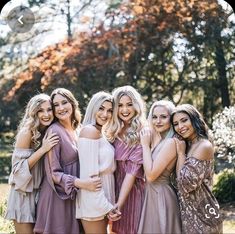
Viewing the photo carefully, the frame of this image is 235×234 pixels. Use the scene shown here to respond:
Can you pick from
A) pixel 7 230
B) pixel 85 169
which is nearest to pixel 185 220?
pixel 85 169

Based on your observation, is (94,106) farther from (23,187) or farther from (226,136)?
(226,136)

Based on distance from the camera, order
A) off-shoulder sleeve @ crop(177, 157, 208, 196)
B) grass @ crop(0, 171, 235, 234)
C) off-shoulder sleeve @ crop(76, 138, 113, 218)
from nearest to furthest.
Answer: off-shoulder sleeve @ crop(177, 157, 208, 196) < off-shoulder sleeve @ crop(76, 138, 113, 218) < grass @ crop(0, 171, 235, 234)

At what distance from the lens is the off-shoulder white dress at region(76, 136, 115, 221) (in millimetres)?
4293

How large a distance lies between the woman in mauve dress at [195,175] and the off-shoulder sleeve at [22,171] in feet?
4.37

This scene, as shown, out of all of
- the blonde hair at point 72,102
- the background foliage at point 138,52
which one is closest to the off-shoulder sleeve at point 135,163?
the blonde hair at point 72,102

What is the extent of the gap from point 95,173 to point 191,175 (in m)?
0.83

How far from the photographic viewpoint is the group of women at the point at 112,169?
13.7 ft

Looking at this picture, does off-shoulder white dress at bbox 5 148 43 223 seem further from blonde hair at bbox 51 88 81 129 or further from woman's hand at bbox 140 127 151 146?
woman's hand at bbox 140 127 151 146

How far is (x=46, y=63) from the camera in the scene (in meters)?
11.3

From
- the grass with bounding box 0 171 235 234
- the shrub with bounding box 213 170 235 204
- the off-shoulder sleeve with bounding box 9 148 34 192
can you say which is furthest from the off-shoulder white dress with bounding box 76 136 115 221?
the shrub with bounding box 213 170 235 204

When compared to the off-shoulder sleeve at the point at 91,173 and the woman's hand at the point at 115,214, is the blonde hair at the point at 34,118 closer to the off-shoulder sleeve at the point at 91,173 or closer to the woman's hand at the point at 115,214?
the off-shoulder sleeve at the point at 91,173

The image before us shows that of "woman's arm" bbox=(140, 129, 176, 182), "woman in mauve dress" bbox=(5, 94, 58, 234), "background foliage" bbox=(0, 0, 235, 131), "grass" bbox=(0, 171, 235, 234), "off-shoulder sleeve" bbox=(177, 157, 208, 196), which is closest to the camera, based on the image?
"off-shoulder sleeve" bbox=(177, 157, 208, 196)

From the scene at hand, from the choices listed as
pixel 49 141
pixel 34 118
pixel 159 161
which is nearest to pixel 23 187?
pixel 49 141

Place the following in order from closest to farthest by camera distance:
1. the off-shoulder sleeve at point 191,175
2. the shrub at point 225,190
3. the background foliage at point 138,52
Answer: the off-shoulder sleeve at point 191,175 < the shrub at point 225,190 < the background foliage at point 138,52
